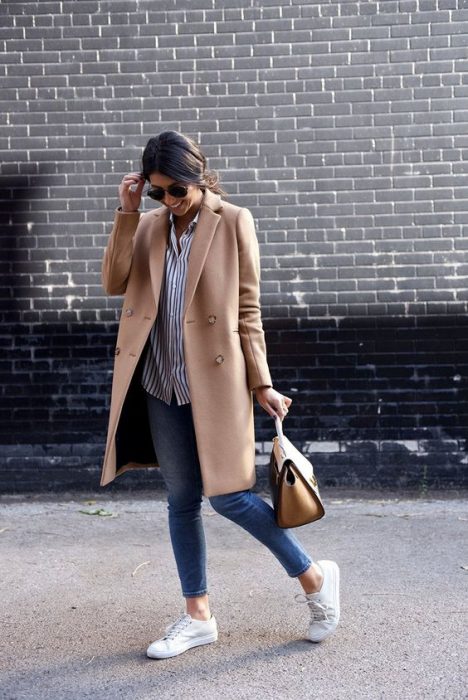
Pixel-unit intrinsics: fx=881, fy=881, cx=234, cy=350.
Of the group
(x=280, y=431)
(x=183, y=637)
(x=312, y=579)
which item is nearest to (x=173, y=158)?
(x=280, y=431)

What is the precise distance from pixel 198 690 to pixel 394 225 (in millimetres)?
3644

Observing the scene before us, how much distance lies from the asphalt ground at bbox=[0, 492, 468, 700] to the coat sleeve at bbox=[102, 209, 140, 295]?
59.2 inches

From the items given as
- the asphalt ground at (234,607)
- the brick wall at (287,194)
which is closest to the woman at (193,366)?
the asphalt ground at (234,607)

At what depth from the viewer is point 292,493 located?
3.36 meters

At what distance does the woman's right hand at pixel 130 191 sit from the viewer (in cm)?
336

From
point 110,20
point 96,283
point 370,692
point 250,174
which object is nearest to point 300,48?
point 250,174

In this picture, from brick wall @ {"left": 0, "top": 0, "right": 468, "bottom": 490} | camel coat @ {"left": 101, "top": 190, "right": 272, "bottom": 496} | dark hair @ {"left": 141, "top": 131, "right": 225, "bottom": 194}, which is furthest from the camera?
brick wall @ {"left": 0, "top": 0, "right": 468, "bottom": 490}

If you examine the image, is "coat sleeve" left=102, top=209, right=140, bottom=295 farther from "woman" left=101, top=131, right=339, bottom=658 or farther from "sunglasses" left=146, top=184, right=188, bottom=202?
"sunglasses" left=146, top=184, right=188, bottom=202

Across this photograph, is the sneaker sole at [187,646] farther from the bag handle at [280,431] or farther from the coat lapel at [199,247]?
the coat lapel at [199,247]

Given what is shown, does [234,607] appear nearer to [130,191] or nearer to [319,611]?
[319,611]

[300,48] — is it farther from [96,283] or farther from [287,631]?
[287,631]

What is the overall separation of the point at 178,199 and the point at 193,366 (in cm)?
63

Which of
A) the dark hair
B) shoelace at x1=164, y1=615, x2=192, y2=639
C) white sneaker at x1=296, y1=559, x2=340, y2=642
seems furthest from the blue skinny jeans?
the dark hair

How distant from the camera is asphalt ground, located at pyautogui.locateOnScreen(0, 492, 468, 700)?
3246mm
